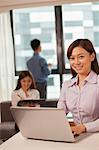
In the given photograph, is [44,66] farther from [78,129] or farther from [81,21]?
[78,129]

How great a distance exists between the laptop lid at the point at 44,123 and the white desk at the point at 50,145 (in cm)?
4

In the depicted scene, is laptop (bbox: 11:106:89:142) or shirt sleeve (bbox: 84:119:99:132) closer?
laptop (bbox: 11:106:89:142)

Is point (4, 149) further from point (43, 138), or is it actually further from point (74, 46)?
point (74, 46)

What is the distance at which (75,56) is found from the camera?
5.81 feet

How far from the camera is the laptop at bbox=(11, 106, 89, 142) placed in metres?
1.47

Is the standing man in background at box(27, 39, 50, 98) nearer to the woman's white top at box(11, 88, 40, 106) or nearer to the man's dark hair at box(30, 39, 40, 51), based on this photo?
the man's dark hair at box(30, 39, 40, 51)

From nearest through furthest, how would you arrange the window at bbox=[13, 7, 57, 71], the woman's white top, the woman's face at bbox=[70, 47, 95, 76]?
the woman's face at bbox=[70, 47, 95, 76] → the woman's white top → the window at bbox=[13, 7, 57, 71]

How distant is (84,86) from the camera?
1.83 meters

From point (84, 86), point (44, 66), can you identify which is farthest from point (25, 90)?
point (84, 86)

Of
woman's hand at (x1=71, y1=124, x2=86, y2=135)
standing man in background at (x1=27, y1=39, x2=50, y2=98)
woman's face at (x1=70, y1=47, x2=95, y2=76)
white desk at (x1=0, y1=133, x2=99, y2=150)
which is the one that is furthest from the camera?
standing man in background at (x1=27, y1=39, x2=50, y2=98)

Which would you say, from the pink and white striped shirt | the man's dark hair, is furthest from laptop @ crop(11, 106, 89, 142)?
the man's dark hair

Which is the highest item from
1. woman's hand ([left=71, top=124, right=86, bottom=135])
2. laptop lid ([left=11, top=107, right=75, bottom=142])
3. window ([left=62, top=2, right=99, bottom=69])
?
window ([left=62, top=2, right=99, bottom=69])

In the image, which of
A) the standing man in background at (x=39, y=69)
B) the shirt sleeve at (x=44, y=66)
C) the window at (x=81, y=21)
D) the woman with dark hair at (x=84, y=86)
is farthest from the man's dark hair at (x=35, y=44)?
the woman with dark hair at (x=84, y=86)

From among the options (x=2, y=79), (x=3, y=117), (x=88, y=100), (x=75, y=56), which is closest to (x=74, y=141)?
(x=88, y=100)
